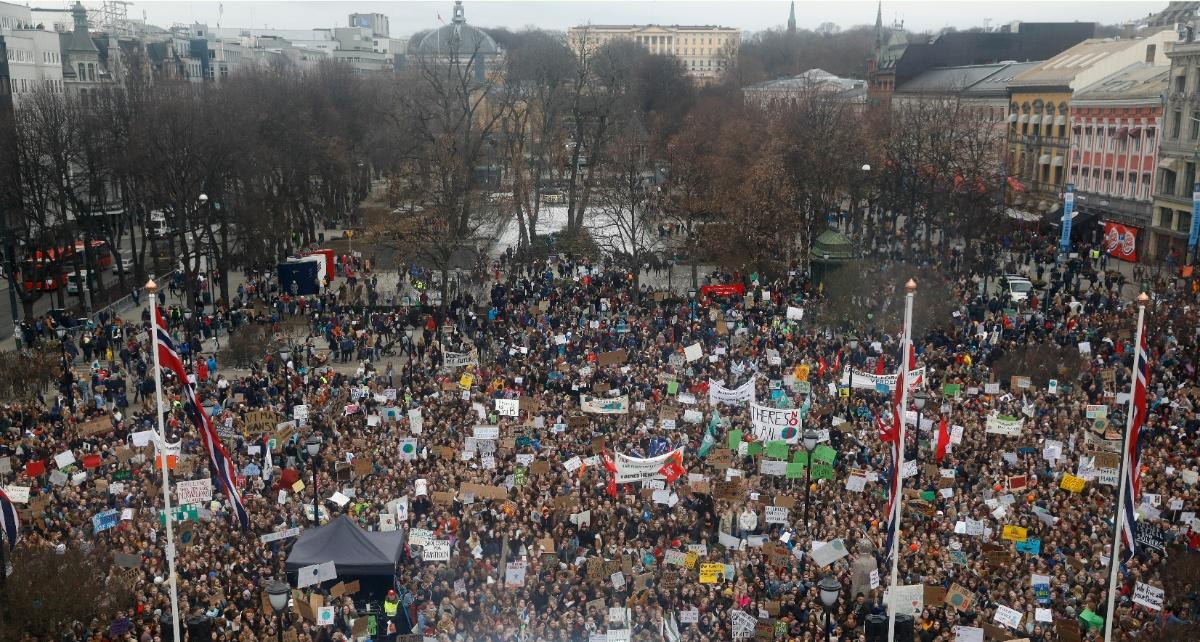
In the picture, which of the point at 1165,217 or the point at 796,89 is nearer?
the point at 1165,217

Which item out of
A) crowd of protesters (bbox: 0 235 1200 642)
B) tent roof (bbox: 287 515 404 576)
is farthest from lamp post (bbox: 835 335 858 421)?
tent roof (bbox: 287 515 404 576)

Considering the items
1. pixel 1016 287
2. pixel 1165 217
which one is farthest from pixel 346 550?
pixel 1165 217

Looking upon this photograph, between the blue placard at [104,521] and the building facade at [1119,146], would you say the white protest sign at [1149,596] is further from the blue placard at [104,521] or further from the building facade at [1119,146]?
the building facade at [1119,146]

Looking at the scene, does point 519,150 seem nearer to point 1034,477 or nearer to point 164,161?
point 164,161

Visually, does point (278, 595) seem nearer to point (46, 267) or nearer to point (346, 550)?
point (346, 550)

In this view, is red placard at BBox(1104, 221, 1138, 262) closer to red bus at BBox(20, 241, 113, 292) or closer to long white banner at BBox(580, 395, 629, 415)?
long white banner at BBox(580, 395, 629, 415)
